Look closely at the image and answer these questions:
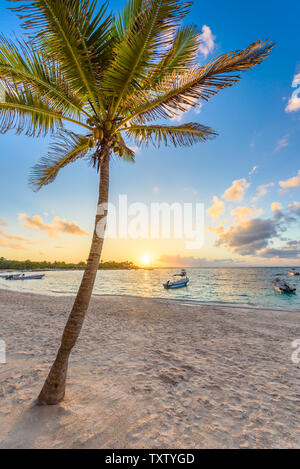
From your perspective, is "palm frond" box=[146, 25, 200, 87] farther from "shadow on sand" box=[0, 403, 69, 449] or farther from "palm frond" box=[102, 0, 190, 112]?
"shadow on sand" box=[0, 403, 69, 449]

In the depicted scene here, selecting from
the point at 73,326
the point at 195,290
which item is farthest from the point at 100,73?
the point at 195,290

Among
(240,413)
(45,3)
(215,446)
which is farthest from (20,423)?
(45,3)

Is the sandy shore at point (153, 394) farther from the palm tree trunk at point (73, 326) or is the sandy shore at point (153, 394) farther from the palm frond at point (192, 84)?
the palm frond at point (192, 84)

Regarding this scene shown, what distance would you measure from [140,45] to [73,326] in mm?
4395

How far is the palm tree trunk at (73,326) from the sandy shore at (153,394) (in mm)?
216

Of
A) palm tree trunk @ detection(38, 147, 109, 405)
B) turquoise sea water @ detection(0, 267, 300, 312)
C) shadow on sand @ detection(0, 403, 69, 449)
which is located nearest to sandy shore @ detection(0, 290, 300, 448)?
shadow on sand @ detection(0, 403, 69, 449)

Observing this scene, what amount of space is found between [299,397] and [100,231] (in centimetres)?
546

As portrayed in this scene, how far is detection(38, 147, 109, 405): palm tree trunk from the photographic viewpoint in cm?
323

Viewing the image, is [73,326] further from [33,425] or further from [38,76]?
[38,76]

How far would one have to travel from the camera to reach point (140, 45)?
2771mm

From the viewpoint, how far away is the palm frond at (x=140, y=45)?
8.31 feet

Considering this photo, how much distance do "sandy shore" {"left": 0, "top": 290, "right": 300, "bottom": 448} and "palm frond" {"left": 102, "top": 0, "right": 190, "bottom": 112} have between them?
534 centimetres

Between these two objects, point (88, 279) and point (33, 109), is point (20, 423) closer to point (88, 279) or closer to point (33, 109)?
point (88, 279)
